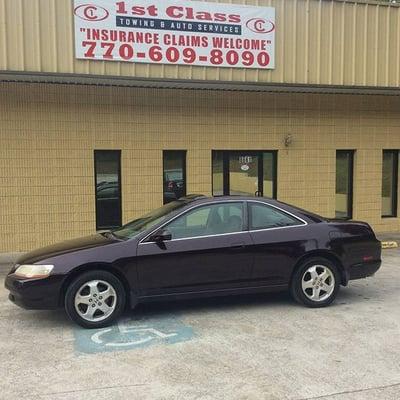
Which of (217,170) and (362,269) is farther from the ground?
(217,170)

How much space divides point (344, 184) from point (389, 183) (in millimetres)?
1381

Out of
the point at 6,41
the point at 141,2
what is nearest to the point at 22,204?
the point at 6,41

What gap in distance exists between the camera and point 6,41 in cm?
929

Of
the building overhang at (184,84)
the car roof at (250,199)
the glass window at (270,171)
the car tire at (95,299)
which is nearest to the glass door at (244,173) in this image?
the glass window at (270,171)

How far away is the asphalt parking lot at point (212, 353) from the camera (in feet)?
13.7

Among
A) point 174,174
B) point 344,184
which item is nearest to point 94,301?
point 174,174

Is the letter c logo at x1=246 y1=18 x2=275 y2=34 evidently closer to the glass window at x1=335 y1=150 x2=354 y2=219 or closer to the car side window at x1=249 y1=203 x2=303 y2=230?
the glass window at x1=335 y1=150 x2=354 y2=219

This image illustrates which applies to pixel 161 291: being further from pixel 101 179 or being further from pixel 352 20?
pixel 352 20

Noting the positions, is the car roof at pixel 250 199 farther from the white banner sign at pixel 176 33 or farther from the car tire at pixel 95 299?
the white banner sign at pixel 176 33

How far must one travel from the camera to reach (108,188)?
11.0m

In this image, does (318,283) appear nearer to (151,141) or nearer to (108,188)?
(151,141)

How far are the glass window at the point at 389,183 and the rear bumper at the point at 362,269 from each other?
22.5 feet

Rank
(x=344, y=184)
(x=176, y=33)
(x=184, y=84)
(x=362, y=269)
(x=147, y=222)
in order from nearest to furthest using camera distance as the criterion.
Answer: (x=147, y=222)
(x=362, y=269)
(x=176, y=33)
(x=184, y=84)
(x=344, y=184)

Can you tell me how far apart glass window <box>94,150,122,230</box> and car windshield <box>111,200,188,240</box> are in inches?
170
